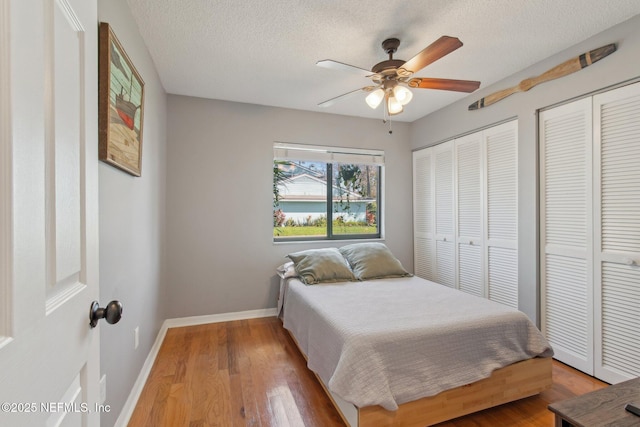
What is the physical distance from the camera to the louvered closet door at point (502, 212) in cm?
271

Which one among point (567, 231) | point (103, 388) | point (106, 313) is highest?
point (567, 231)

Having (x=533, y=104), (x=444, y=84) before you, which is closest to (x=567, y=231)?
(x=533, y=104)

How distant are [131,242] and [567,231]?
10.4 feet

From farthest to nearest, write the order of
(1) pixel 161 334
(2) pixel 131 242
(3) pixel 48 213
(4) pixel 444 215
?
(4) pixel 444 215 → (1) pixel 161 334 → (2) pixel 131 242 → (3) pixel 48 213

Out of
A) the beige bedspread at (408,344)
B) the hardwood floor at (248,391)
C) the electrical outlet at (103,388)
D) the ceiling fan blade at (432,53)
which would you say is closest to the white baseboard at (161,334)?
the hardwood floor at (248,391)

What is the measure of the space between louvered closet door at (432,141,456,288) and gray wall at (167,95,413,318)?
4.60 feet

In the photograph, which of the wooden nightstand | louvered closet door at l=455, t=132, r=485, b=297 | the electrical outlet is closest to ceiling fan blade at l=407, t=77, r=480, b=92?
louvered closet door at l=455, t=132, r=485, b=297

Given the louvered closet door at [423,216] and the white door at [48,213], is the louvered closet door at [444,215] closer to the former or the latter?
the louvered closet door at [423,216]

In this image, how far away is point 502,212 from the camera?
2826 millimetres

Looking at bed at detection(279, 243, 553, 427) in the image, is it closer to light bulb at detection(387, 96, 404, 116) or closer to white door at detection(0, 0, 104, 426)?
white door at detection(0, 0, 104, 426)

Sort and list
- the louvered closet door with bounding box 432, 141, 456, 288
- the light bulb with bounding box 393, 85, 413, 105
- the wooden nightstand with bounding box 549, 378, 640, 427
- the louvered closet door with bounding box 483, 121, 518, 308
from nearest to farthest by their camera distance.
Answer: the wooden nightstand with bounding box 549, 378, 640, 427 < the light bulb with bounding box 393, 85, 413, 105 < the louvered closet door with bounding box 483, 121, 518, 308 < the louvered closet door with bounding box 432, 141, 456, 288

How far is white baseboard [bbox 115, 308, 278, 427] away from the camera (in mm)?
1701

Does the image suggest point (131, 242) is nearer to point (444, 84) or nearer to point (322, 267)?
point (322, 267)

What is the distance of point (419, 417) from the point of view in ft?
5.22
